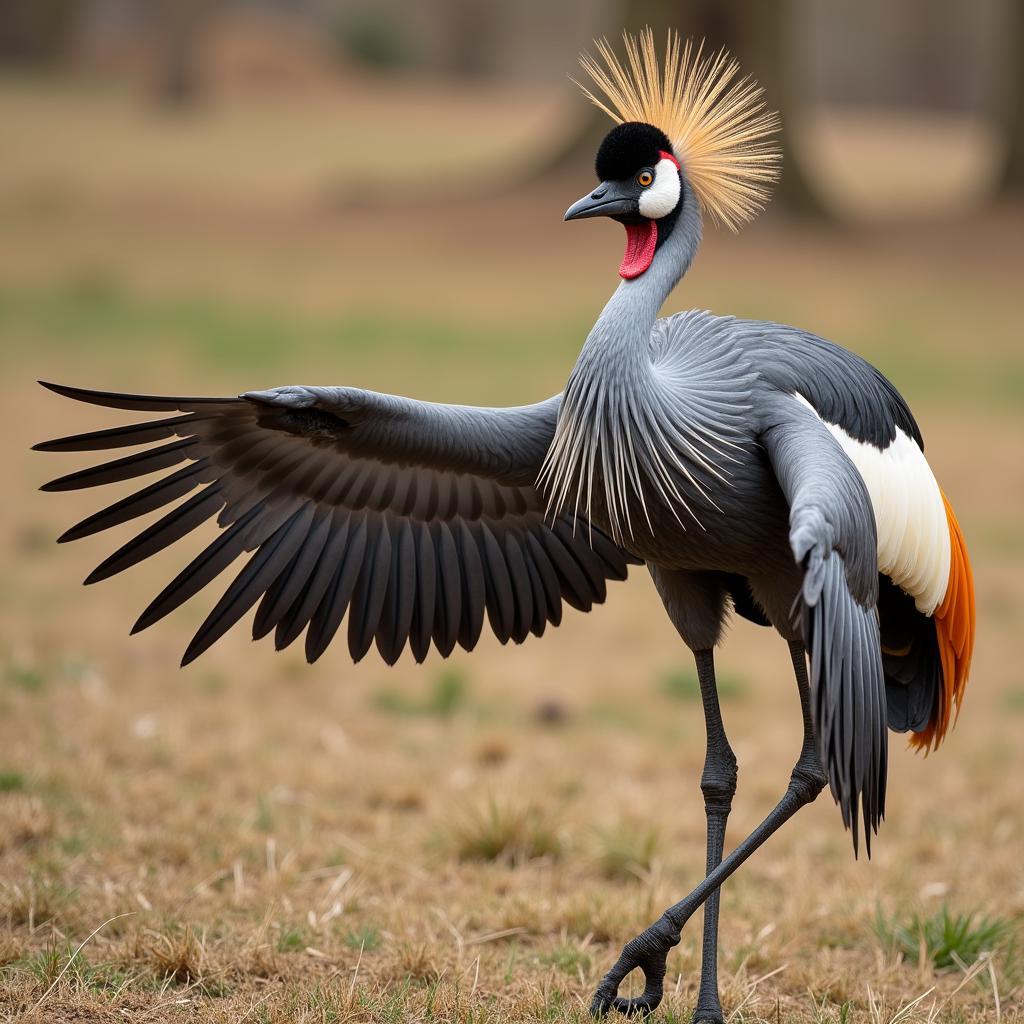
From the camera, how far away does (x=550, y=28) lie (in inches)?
1312

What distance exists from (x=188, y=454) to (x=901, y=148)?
23.8 m

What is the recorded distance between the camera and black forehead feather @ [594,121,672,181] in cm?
350

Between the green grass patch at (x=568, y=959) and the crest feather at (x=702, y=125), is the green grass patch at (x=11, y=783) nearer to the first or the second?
the green grass patch at (x=568, y=959)

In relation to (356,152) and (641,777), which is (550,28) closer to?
(356,152)

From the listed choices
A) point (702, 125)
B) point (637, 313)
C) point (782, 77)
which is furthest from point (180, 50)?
point (637, 313)

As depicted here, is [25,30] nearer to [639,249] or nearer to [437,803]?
[437,803]

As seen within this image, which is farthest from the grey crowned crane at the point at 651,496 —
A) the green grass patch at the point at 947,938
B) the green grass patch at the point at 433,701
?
the green grass patch at the point at 433,701

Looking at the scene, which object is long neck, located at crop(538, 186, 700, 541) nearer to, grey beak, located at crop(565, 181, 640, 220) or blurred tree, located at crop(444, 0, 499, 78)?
grey beak, located at crop(565, 181, 640, 220)

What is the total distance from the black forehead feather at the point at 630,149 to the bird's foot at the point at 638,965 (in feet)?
5.91

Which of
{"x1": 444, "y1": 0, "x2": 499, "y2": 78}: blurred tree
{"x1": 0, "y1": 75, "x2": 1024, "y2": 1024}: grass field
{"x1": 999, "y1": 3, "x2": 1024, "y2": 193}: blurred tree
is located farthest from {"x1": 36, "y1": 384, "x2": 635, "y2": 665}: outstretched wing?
{"x1": 444, "y1": 0, "x2": 499, "y2": 78}: blurred tree

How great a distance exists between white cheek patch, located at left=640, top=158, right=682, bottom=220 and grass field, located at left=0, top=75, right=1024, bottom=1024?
1920mm

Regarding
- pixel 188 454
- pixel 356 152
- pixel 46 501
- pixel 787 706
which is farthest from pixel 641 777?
pixel 356 152

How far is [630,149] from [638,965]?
1.96 m

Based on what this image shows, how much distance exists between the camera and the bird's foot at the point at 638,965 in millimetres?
3562
